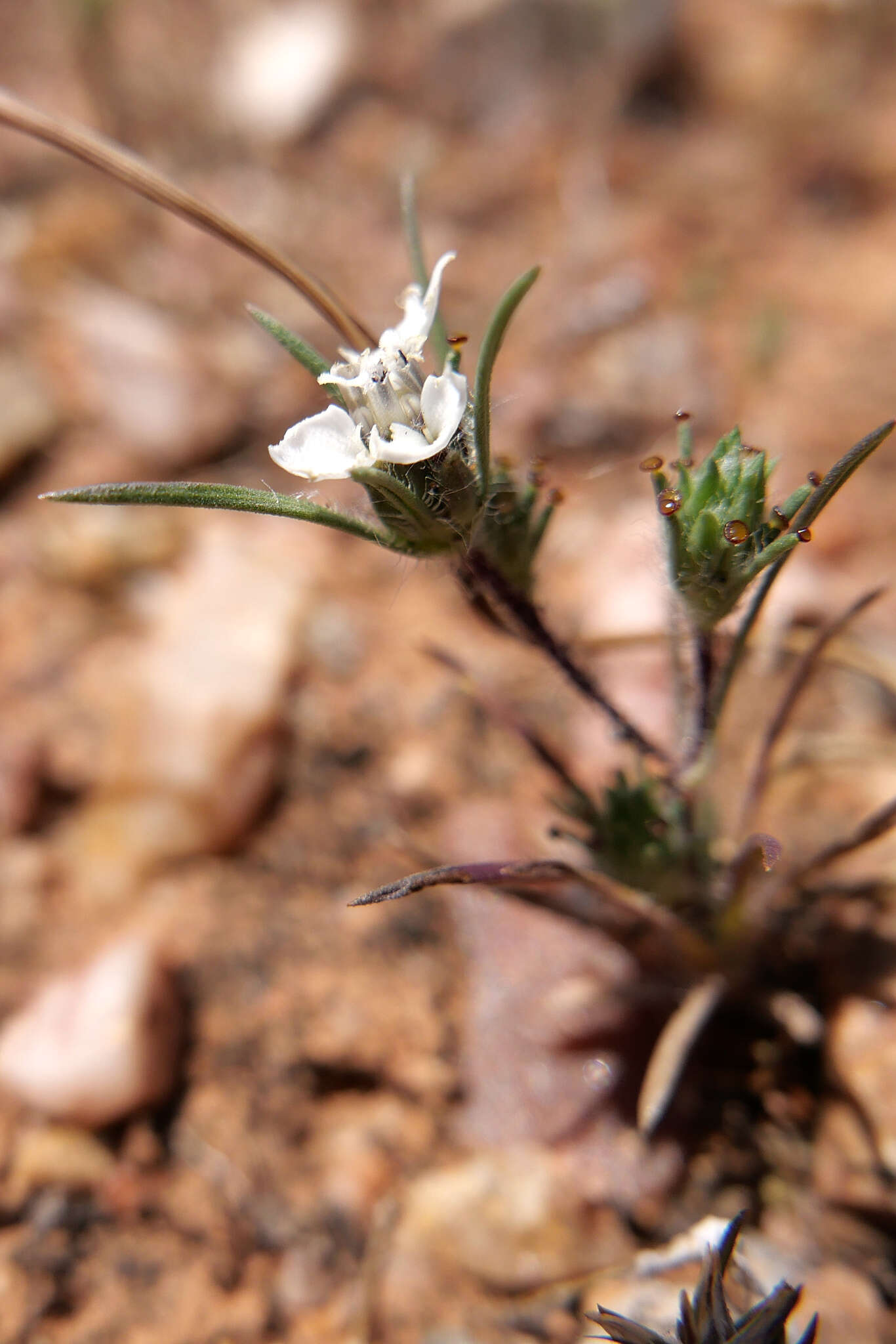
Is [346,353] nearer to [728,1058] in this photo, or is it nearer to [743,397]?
[728,1058]

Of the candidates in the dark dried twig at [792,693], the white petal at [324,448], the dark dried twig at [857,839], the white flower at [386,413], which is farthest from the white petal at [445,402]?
the dark dried twig at [857,839]

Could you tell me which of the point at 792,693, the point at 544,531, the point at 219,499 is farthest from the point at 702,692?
the point at 219,499

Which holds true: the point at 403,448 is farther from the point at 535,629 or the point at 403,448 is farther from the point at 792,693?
the point at 792,693

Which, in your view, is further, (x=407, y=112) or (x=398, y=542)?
(x=407, y=112)

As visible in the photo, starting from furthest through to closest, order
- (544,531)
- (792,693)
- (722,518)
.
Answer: (792,693)
(544,531)
(722,518)

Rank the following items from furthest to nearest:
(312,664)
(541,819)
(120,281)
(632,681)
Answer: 1. (120,281)
2. (312,664)
3. (632,681)
4. (541,819)

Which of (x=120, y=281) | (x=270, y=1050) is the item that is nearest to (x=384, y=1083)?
(x=270, y=1050)

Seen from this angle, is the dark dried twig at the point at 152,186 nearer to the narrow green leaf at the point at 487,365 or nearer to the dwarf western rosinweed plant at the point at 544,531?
the dwarf western rosinweed plant at the point at 544,531
